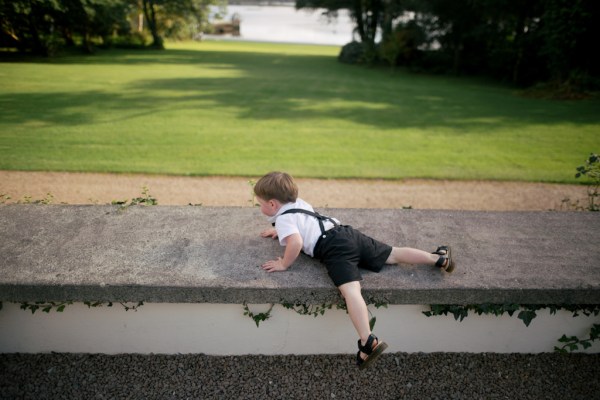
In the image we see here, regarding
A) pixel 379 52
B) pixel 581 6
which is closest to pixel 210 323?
pixel 581 6

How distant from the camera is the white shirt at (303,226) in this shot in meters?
3.10

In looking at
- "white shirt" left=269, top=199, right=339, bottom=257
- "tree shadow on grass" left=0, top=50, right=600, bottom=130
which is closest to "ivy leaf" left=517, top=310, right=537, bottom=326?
"white shirt" left=269, top=199, right=339, bottom=257

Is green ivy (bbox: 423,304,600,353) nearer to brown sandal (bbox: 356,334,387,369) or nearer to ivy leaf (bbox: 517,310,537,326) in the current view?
ivy leaf (bbox: 517,310,537,326)

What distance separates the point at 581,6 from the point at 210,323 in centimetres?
1799

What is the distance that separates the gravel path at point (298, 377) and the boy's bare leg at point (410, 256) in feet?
2.38

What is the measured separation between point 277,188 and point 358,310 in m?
1.09

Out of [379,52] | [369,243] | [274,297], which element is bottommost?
[274,297]

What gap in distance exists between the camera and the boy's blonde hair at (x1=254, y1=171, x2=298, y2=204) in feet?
10.5

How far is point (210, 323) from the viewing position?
3072 millimetres

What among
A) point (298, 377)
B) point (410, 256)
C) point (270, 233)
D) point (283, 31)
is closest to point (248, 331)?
point (298, 377)

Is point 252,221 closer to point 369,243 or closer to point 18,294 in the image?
point 369,243

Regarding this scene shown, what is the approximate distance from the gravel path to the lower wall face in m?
0.07

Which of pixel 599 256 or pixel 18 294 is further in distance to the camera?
pixel 599 256

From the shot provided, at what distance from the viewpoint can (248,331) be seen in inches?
122
